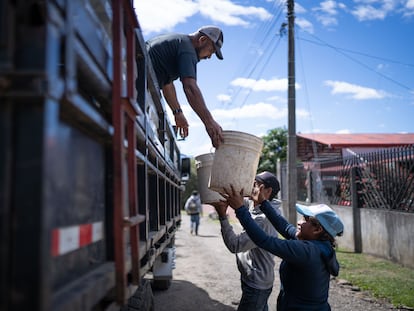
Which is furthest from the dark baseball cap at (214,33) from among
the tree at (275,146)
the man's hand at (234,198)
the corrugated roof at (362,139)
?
the tree at (275,146)

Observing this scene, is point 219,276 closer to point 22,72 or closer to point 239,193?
point 239,193

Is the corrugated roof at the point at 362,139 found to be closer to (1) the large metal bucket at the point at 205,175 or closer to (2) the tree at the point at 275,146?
(2) the tree at the point at 275,146

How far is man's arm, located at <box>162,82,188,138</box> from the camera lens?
4.69 meters

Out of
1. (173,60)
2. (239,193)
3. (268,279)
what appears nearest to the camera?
(239,193)

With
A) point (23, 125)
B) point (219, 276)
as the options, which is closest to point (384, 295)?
point (219, 276)

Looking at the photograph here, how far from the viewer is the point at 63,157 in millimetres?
1331

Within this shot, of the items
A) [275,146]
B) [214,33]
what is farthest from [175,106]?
[275,146]

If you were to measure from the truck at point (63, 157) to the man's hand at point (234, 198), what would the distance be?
3.64 ft

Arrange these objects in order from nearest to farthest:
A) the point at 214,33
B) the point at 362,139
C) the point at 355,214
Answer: the point at 214,33
the point at 355,214
the point at 362,139

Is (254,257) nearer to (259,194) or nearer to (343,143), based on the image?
(259,194)

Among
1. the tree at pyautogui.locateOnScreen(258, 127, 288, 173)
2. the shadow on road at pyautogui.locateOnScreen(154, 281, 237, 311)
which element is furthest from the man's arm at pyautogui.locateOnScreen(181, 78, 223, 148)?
the tree at pyautogui.locateOnScreen(258, 127, 288, 173)

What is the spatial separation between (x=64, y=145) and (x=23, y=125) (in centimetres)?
22

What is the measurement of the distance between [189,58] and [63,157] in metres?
2.36

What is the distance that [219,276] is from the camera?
7875 mm
